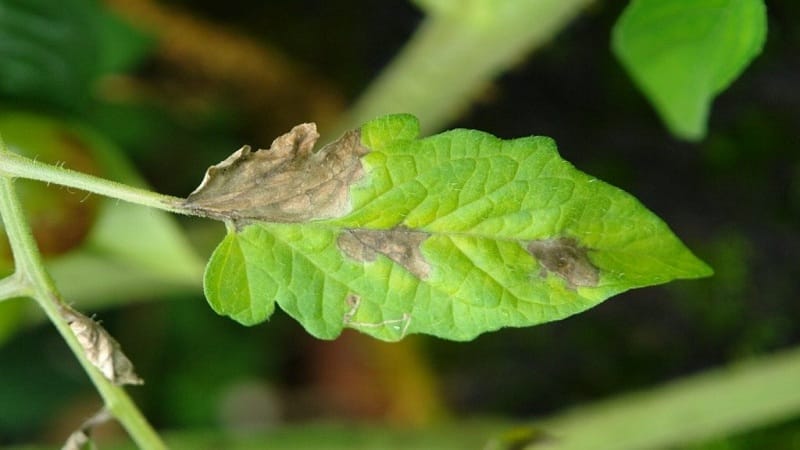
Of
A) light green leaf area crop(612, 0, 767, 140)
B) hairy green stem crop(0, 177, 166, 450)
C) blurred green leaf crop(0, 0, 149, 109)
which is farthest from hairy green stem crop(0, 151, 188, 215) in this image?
blurred green leaf crop(0, 0, 149, 109)

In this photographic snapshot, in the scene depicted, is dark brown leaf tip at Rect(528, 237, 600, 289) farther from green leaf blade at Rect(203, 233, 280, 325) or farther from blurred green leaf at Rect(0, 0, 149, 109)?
blurred green leaf at Rect(0, 0, 149, 109)

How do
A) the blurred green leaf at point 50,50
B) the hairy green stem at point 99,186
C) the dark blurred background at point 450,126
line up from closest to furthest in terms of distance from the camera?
the hairy green stem at point 99,186, the blurred green leaf at point 50,50, the dark blurred background at point 450,126

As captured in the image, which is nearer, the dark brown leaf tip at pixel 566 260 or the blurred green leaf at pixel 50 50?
the dark brown leaf tip at pixel 566 260

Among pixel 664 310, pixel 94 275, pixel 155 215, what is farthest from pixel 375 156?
pixel 664 310

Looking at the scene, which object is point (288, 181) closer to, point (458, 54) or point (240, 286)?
point (240, 286)

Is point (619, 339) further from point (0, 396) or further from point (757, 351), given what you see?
point (0, 396)

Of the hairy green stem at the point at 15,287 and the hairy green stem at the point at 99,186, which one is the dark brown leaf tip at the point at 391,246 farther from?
the hairy green stem at the point at 15,287

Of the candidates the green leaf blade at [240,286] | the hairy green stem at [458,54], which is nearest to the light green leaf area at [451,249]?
the green leaf blade at [240,286]

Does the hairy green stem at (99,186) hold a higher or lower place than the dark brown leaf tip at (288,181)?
higher
